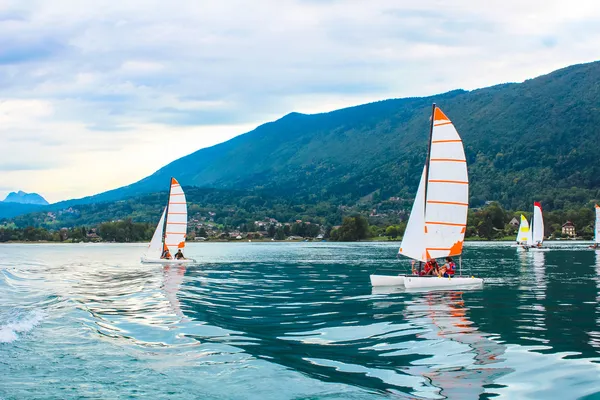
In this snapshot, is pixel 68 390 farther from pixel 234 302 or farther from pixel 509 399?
Result: pixel 234 302

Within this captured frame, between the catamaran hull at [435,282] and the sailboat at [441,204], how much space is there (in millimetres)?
62

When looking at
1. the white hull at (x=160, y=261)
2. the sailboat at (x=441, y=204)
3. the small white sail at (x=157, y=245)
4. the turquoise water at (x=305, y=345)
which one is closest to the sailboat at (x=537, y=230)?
the small white sail at (x=157, y=245)

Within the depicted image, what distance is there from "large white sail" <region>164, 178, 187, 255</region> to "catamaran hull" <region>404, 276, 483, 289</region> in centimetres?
4478

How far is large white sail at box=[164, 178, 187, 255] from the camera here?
80.9m

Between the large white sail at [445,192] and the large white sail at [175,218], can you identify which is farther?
the large white sail at [175,218]

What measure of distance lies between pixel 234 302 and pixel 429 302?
10.3 m

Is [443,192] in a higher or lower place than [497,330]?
higher

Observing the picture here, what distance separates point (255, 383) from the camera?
1698 centimetres

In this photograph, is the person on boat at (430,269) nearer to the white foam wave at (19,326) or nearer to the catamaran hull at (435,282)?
the catamaran hull at (435,282)

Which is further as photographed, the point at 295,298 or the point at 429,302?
the point at 295,298

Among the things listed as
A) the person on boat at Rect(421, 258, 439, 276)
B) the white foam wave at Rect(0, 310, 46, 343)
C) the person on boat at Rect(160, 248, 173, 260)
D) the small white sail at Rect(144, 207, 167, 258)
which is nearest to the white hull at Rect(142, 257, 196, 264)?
the person on boat at Rect(160, 248, 173, 260)

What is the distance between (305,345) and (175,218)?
6122 centimetres

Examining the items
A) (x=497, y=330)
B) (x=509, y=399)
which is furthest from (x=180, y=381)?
(x=497, y=330)

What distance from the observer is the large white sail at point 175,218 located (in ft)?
266
